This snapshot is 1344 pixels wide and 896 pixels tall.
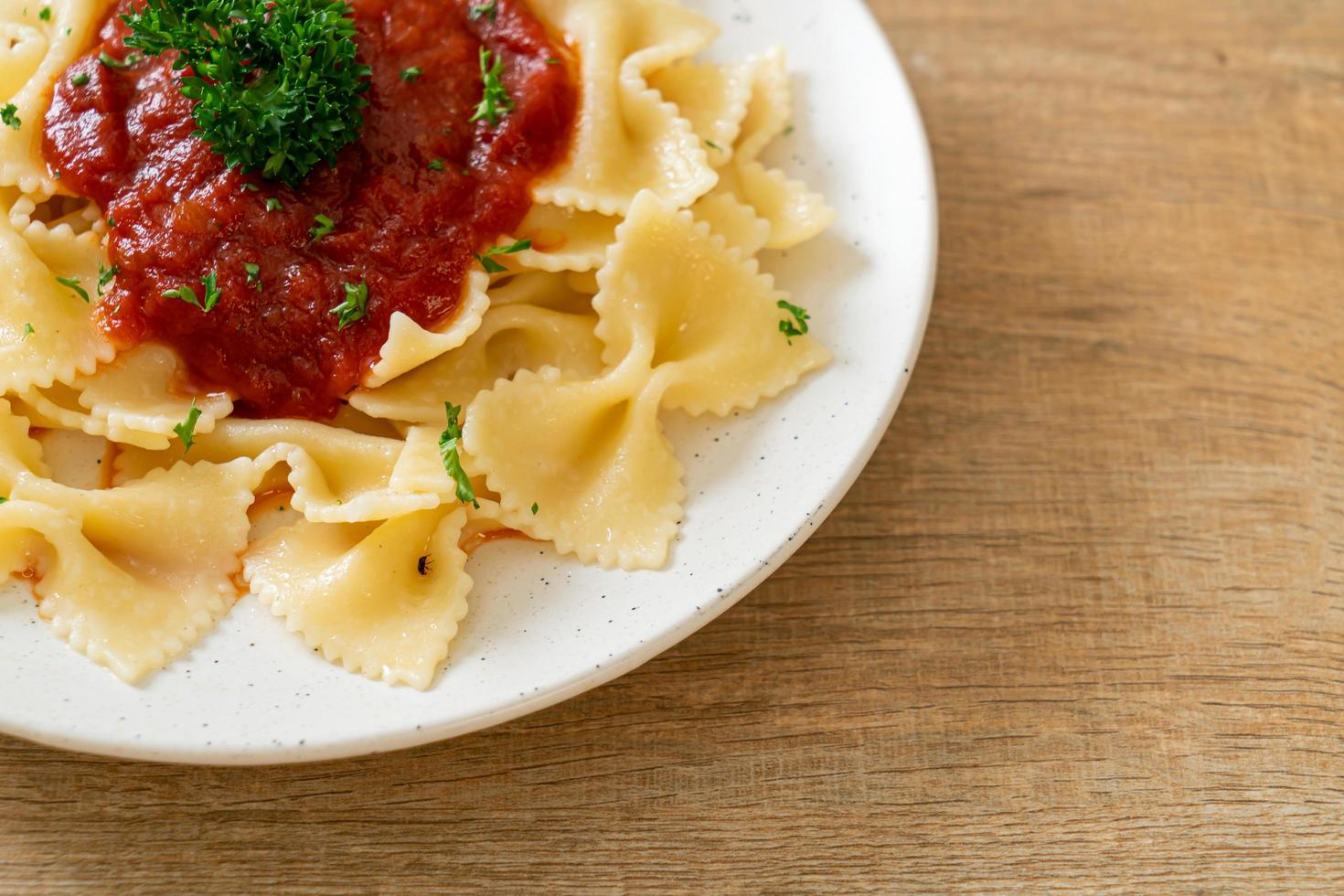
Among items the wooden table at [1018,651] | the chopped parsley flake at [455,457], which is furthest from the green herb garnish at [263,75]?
the wooden table at [1018,651]

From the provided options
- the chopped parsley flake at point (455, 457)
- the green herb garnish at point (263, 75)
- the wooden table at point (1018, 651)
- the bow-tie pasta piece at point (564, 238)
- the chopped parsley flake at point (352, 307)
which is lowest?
the wooden table at point (1018, 651)

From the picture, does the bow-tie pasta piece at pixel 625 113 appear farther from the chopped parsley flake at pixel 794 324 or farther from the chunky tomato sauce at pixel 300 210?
the chopped parsley flake at pixel 794 324

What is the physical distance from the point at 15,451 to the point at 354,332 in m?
1.16

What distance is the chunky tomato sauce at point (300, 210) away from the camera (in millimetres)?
4117

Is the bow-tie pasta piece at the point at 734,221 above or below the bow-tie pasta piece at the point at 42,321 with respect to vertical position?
below

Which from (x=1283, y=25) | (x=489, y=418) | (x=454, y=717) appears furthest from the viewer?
(x=1283, y=25)

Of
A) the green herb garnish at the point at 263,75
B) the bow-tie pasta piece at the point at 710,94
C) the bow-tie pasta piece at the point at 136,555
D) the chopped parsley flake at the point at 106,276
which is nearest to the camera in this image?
the bow-tie pasta piece at the point at 136,555

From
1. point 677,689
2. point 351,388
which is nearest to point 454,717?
point 677,689

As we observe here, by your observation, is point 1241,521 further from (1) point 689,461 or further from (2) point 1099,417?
(1) point 689,461

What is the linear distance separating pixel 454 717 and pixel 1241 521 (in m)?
3.20

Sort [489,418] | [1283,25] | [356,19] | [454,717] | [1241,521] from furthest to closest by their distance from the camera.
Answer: [1283,25], [1241,521], [356,19], [489,418], [454,717]

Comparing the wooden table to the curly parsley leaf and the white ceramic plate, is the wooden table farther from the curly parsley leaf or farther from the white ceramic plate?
the curly parsley leaf

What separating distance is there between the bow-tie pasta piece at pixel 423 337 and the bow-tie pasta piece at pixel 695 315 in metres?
0.43

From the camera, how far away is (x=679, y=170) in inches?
183
